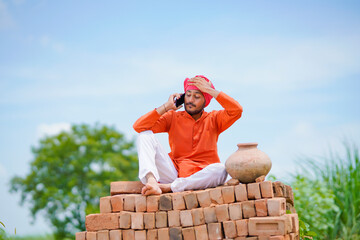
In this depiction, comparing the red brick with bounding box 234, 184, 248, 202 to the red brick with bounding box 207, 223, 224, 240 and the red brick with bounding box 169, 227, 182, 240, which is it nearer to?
the red brick with bounding box 207, 223, 224, 240

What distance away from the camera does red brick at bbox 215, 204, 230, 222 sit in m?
4.36

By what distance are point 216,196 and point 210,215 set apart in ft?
0.65

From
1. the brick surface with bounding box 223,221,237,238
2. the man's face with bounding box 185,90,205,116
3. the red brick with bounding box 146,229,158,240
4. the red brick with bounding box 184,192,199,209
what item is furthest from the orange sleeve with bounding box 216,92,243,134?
the red brick with bounding box 146,229,158,240

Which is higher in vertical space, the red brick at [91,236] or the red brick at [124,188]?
the red brick at [124,188]

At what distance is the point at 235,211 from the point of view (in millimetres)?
4344

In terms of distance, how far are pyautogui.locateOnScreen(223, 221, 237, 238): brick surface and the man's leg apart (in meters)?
0.59

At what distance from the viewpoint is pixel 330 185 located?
8.27 meters

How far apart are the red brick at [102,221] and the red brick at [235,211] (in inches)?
47.9

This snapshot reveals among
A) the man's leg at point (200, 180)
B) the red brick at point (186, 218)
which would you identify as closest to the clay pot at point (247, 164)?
the man's leg at point (200, 180)

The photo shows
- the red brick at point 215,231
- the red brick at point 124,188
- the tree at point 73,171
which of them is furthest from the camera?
the tree at point 73,171

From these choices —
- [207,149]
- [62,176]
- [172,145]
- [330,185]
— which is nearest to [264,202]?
[207,149]

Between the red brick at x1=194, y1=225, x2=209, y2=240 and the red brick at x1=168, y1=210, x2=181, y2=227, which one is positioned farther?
the red brick at x1=168, y1=210, x2=181, y2=227

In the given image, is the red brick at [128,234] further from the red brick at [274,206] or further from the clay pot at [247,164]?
the red brick at [274,206]

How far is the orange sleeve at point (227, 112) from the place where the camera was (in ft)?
15.8
